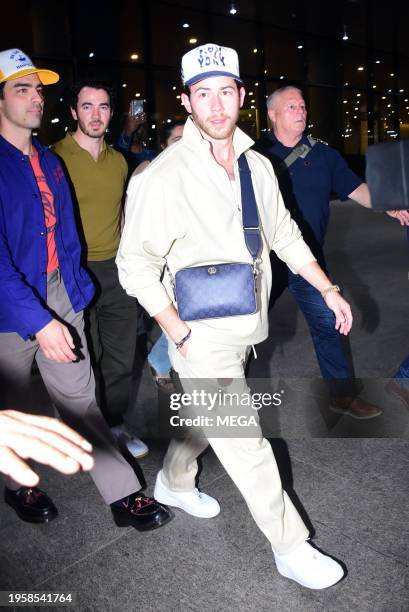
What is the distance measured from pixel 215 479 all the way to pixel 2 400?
1148mm

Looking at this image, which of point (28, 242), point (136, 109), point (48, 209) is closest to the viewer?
point (28, 242)

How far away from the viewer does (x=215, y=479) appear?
2920 millimetres

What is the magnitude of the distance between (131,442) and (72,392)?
0.85m

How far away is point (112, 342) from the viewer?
3320mm

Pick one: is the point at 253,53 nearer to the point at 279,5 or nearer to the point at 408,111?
the point at 279,5

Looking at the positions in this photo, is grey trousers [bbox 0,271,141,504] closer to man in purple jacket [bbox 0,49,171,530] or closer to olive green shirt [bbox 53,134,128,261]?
man in purple jacket [bbox 0,49,171,530]

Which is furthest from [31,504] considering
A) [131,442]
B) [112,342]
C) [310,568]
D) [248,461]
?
[310,568]

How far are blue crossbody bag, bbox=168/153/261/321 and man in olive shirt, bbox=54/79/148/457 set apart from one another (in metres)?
1.21

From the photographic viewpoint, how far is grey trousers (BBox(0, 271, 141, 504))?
8.20ft

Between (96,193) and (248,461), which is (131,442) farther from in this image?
(96,193)

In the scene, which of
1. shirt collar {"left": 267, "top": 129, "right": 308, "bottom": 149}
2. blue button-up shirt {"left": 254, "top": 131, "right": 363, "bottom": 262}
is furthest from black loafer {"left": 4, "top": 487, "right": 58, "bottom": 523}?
shirt collar {"left": 267, "top": 129, "right": 308, "bottom": 149}

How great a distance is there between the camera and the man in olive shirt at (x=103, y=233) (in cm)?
311

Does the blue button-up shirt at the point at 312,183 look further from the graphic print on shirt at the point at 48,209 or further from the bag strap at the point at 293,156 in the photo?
the graphic print on shirt at the point at 48,209

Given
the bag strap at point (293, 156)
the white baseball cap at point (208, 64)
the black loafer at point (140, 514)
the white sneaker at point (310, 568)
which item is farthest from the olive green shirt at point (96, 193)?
the white sneaker at point (310, 568)
